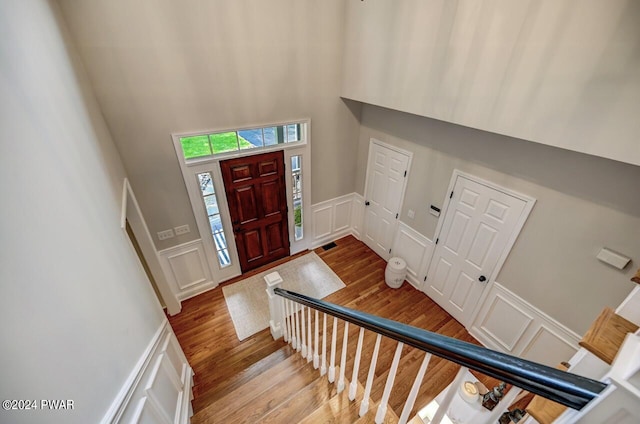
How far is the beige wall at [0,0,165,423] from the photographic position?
2.34ft

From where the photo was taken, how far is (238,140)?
3291 millimetres

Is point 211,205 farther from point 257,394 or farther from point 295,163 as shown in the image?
point 257,394

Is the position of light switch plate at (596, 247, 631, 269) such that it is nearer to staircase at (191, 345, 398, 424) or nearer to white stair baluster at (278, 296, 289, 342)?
staircase at (191, 345, 398, 424)

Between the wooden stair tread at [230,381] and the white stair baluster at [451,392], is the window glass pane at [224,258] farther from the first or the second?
the white stair baluster at [451,392]

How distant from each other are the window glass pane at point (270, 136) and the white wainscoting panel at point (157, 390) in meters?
2.46

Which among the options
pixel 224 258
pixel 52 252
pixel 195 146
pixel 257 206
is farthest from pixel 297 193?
pixel 52 252

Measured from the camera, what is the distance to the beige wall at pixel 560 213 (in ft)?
6.51

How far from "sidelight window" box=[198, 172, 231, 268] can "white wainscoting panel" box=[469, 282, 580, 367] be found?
3.63 m

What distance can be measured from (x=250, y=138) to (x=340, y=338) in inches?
113

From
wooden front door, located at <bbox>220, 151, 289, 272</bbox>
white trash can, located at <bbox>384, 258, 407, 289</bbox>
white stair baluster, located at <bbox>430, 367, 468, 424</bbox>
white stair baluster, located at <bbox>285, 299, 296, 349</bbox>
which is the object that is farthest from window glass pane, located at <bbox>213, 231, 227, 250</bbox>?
white stair baluster, located at <bbox>430, 367, 468, 424</bbox>

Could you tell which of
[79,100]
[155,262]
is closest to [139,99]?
[79,100]

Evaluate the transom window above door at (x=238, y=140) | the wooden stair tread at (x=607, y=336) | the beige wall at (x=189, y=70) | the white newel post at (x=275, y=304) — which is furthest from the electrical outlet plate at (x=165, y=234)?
the wooden stair tread at (x=607, y=336)

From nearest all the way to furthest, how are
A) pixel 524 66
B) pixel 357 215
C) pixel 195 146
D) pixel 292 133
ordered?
pixel 524 66 → pixel 195 146 → pixel 292 133 → pixel 357 215

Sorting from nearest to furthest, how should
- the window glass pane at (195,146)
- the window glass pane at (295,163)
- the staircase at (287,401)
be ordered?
the staircase at (287,401), the window glass pane at (195,146), the window glass pane at (295,163)
